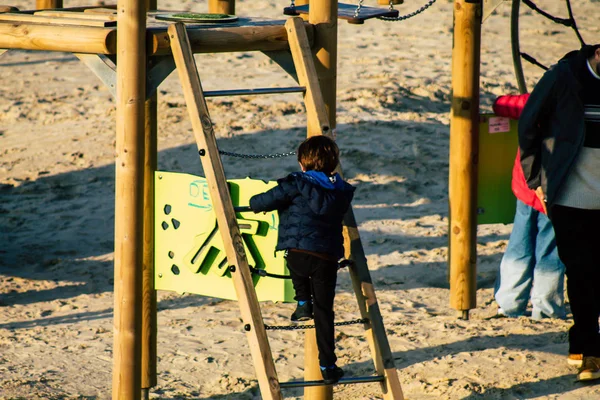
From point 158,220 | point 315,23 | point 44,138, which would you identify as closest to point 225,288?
point 158,220

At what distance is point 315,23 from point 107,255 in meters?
3.66

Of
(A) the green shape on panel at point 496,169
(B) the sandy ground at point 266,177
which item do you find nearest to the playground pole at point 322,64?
(B) the sandy ground at point 266,177

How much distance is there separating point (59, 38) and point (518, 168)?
113 inches

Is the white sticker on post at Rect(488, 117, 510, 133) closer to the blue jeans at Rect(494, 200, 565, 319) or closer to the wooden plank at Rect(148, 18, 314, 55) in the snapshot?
the blue jeans at Rect(494, 200, 565, 319)

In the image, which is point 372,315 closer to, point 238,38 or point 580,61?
point 238,38

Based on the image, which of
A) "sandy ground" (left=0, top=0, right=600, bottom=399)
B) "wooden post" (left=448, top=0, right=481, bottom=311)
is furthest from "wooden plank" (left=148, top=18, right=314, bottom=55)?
"sandy ground" (left=0, top=0, right=600, bottom=399)

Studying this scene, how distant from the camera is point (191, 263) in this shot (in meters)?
4.92

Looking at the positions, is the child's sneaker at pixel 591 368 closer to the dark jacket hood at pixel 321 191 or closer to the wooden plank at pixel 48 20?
the dark jacket hood at pixel 321 191

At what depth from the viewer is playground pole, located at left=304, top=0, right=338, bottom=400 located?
4.84m

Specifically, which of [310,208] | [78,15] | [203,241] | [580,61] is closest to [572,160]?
[580,61]

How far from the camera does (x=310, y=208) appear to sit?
4.34 m

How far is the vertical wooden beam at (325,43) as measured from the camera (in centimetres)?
485

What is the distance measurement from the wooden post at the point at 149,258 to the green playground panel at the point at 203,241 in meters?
0.09

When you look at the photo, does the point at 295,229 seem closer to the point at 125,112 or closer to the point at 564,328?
the point at 125,112
